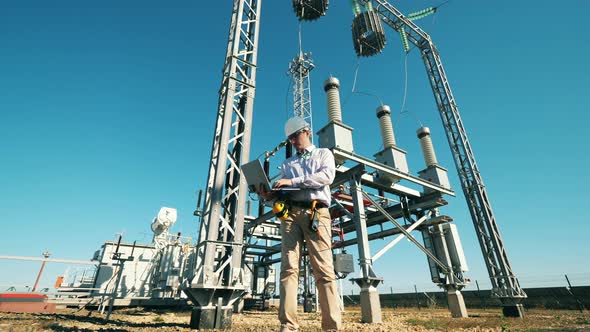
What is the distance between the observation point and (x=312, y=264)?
9.53 feet

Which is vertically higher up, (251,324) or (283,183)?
(283,183)

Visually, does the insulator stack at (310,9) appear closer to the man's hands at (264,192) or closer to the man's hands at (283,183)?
the man's hands at (264,192)

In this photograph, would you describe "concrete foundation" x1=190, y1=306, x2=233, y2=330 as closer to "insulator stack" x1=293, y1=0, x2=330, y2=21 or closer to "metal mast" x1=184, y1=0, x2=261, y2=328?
"metal mast" x1=184, y1=0, x2=261, y2=328

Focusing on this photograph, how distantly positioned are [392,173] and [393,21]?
12209mm

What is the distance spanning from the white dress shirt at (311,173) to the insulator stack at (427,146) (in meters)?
10.7

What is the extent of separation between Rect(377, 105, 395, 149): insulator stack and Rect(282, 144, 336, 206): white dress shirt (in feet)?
28.4

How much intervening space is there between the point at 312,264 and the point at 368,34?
642 inches

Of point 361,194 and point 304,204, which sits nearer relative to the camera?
point 304,204

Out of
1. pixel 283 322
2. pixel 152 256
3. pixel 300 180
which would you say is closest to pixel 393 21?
pixel 300 180

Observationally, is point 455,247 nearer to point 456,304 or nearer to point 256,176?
point 456,304

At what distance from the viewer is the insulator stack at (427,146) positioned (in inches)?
491

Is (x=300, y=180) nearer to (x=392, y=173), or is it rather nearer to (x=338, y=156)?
(x=338, y=156)

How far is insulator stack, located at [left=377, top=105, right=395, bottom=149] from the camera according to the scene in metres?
11.3

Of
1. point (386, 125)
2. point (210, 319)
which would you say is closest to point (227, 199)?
point (210, 319)
